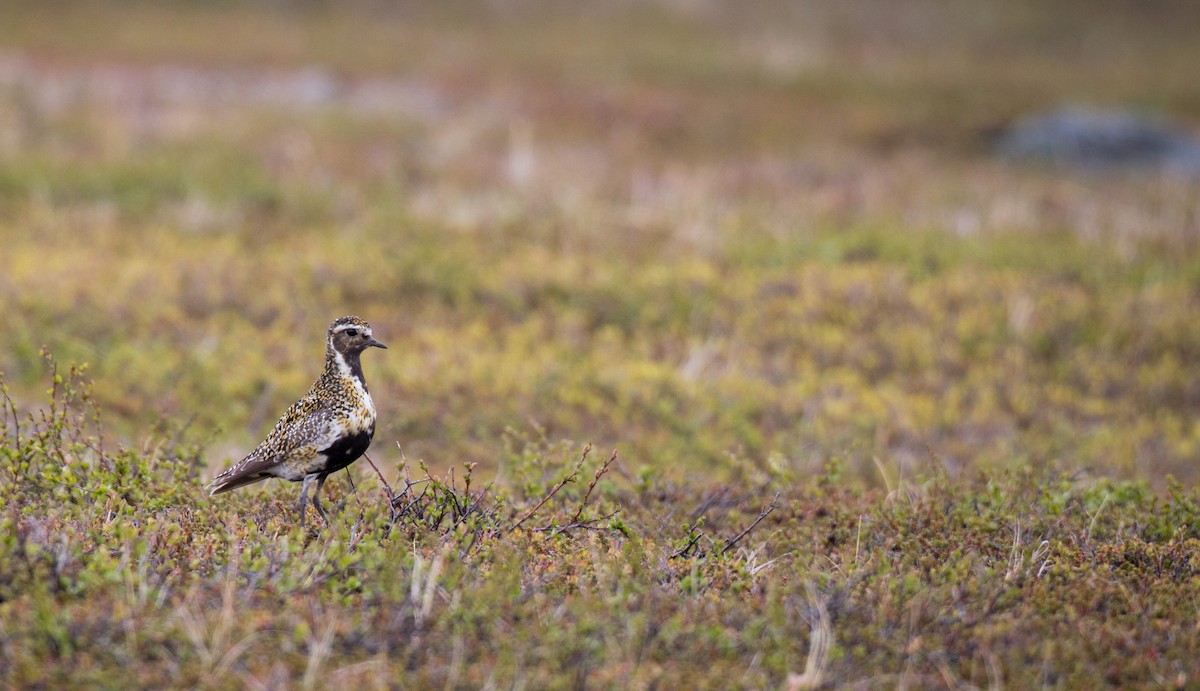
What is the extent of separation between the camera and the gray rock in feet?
74.2

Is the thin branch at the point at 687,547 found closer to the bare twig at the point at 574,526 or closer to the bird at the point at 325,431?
the bare twig at the point at 574,526

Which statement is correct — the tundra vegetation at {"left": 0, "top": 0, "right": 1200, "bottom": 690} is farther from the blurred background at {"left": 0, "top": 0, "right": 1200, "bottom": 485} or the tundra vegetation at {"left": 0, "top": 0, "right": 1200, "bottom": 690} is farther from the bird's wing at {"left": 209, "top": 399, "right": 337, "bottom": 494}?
the bird's wing at {"left": 209, "top": 399, "right": 337, "bottom": 494}

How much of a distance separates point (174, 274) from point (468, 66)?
669 inches

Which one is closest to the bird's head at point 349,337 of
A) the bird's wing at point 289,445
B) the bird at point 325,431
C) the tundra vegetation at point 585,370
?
the bird at point 325,431

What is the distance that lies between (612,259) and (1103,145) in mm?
13665

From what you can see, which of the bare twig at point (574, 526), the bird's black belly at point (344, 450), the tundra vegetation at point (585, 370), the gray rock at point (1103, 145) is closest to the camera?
the tundra vegetation at point (585, 370)

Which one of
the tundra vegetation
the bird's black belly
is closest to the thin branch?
the tundra vegetation

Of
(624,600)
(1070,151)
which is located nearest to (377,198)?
(624,600)

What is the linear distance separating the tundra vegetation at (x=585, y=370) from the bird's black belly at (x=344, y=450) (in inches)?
13.5

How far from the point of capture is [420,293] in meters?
13.0

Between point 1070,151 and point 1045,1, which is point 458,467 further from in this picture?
point 1045,1

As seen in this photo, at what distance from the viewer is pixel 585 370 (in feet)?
36.8

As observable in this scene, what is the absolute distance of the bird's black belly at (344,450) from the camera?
18.1 ft

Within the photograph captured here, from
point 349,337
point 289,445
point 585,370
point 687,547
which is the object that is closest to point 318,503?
point 289,445
